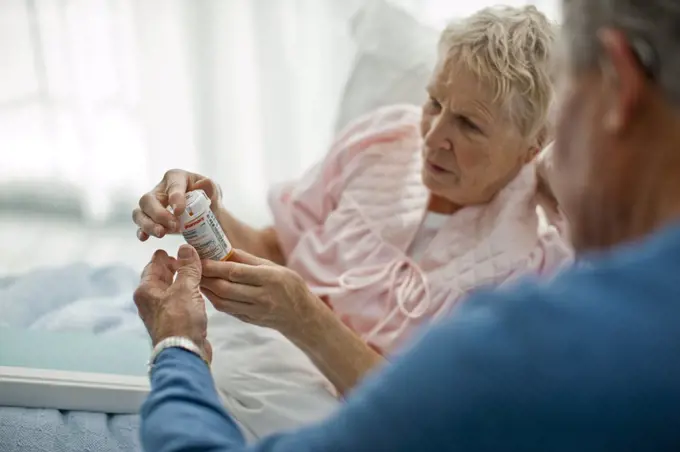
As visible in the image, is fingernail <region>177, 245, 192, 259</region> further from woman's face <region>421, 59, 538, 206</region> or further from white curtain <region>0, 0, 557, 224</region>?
white curtain <region>0, 0, 557, 224</region>

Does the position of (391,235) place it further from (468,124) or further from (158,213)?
(158,213)

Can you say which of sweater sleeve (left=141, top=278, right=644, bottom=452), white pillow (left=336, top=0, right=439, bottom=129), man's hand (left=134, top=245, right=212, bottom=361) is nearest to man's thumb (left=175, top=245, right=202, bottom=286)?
man's hand (left=134, top=245, right=212, bottom=361)

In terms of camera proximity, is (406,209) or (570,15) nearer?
(570,15)

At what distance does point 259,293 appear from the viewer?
131 centimetres

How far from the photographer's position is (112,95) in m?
2.33

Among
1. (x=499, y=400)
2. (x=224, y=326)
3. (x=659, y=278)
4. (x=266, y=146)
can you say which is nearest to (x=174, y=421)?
(x=499, y=400)

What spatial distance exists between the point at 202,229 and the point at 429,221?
20.5 inches

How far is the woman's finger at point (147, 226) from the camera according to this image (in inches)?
51.3

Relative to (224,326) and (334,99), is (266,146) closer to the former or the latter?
(334,99)

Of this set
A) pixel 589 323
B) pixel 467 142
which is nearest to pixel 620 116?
pixel 589 323

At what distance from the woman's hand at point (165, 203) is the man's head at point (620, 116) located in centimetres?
61

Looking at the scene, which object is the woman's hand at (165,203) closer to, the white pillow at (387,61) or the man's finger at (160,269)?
the man's finger at (160,269)

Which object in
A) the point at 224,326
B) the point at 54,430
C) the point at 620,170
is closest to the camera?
the point at 620,170

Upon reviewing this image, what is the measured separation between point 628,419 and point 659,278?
0.38ft
